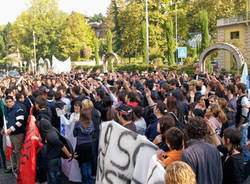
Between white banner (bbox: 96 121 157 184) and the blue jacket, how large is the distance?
2878 mm

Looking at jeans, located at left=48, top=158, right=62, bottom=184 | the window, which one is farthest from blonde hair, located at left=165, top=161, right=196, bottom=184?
the window

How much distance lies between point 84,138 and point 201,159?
2.56 m

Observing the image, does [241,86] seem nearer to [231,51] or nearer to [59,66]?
[231,51]

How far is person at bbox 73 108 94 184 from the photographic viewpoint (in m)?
5.00

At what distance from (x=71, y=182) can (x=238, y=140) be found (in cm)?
382

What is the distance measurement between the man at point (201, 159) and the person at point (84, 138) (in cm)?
223

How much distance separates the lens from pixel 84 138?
201 inches

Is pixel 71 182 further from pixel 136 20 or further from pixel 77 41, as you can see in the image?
pixel 77 41

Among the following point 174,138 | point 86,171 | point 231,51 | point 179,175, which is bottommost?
point 86,171

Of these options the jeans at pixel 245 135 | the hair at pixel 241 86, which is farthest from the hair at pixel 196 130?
the hair at pixel 241 86

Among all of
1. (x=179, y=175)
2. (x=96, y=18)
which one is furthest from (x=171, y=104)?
(x=96, y=18)

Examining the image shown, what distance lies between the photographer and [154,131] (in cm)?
454

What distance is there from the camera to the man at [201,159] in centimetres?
304

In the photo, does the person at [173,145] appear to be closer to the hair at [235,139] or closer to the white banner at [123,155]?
the white banner at [123,155]
